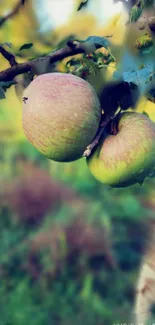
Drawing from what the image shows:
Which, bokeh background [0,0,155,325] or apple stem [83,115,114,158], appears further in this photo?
bokeh background [0,0,155,325]

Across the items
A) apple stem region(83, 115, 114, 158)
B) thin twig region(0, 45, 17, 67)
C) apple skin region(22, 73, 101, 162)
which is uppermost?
thin twig region(0, 45, 17, 67)

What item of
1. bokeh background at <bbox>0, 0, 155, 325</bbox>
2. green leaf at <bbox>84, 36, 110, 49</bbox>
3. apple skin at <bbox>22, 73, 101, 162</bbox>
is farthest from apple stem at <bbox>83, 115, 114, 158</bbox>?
bokeh background at <bbox>0, 0, 155, 325</bbox>

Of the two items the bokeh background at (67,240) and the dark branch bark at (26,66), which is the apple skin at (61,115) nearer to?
the dark branch bark at (26,66)

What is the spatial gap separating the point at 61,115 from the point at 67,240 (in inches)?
129

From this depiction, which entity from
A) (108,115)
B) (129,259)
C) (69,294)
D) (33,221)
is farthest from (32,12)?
(33,221)

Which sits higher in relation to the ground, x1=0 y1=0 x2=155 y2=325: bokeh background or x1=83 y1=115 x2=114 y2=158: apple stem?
x1=83 y1=115 x2=114 y2=158: apple stem

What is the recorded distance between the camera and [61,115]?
68 centimetres

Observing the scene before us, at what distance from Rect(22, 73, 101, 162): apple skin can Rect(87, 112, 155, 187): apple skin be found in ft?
0.13

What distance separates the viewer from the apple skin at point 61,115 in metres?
0.68

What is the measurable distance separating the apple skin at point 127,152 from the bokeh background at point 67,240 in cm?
131

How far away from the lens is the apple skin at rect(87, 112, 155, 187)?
2.35ft

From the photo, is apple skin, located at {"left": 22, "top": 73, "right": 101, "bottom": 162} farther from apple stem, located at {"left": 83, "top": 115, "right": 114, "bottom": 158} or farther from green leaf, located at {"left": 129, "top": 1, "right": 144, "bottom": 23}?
green leaf, located at {"left": 129, "top": 1, "right": 144, "bottom": 23}

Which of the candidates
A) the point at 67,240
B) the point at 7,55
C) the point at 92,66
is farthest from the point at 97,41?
the point at 67,240

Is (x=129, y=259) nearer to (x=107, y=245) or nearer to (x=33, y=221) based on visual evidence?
(x=107, y=245)
